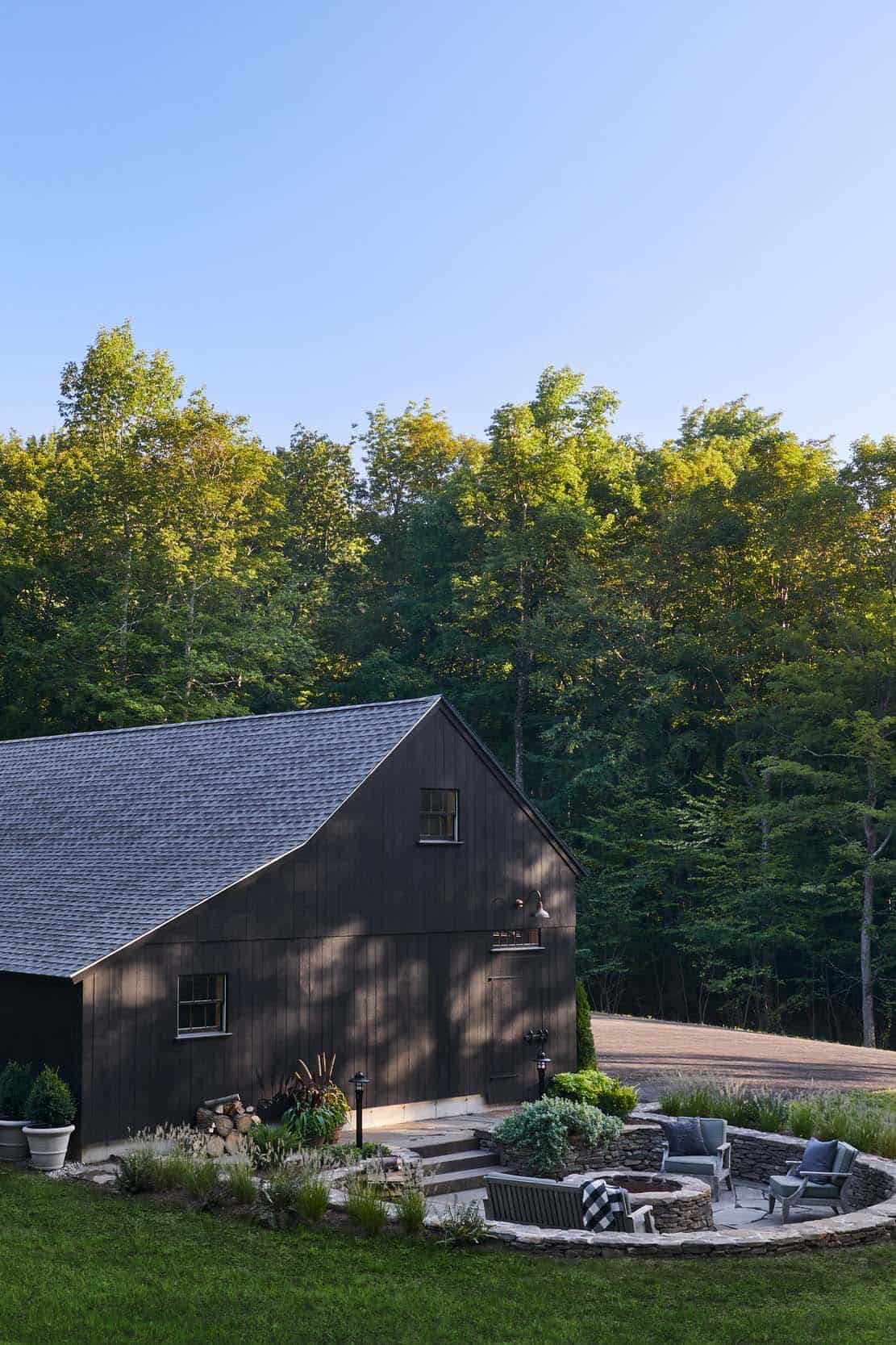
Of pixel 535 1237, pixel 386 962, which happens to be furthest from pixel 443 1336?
pixel 386 962

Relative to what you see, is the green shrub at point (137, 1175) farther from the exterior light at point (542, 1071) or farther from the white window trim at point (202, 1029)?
the exterior light at point (542, 1071)

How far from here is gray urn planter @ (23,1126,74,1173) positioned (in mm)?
16391

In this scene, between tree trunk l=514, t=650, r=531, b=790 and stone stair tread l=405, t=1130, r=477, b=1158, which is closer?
stone stair tread l=405, t=1130, r=477, b=1158

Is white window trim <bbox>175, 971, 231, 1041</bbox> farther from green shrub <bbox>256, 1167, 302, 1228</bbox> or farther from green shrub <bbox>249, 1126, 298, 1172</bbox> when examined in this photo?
green shrub <bbox>256, 1167, 302, 1228</bbox>

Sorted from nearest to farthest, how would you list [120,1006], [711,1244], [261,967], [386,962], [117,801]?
[711,1244] → [120,1006] → [261,967] → [386,962] → [117,801]

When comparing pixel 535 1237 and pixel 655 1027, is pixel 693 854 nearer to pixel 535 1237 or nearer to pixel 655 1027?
pixel 655 1027

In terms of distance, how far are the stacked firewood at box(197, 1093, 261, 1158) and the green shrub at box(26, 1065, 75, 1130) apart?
1798mm

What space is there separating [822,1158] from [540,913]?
643cm

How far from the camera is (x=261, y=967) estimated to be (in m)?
18.9

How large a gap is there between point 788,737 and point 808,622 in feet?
12.2

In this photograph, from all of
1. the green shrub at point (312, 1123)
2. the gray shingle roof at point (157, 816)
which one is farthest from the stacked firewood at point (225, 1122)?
the gray shingle roof at point (157, 816)

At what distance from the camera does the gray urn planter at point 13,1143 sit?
16.9 metres

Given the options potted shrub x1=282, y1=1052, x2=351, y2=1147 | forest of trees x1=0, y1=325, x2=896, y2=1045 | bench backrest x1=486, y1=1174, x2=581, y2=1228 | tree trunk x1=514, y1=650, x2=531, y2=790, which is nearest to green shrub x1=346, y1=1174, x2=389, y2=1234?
bench backrest x1=486, y1=1174, x2=581, y2=1228

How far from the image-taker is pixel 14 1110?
17.5 m
